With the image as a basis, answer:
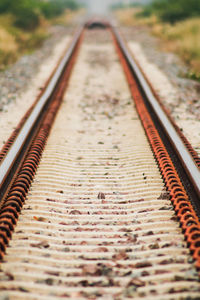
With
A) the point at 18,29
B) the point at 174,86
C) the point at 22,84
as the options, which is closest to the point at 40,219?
the point at 22,84

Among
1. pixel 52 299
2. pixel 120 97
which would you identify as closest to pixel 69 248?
pixel 52 299

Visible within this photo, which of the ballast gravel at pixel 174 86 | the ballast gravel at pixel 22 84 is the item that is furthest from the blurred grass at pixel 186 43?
the ballast gravel at pixel 22 84

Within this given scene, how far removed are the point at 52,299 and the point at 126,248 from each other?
871 mm

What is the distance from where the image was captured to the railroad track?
7.63ft

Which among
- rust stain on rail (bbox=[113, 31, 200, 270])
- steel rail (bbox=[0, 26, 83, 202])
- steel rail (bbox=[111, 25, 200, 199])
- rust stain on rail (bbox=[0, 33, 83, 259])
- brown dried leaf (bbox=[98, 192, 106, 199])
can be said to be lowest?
brown dried leaf (bbox=[98, 192, 106, 199])

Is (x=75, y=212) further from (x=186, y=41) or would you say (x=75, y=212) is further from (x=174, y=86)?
(x=186, y=41)

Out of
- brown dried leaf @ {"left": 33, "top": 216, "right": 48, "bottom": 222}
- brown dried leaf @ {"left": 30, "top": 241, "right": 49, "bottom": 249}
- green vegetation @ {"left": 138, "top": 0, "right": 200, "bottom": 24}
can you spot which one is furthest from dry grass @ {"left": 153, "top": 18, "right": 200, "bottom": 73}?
brown dried leaf @ {"left": 30, "top": 241, "right": 49, "bottom": 249}

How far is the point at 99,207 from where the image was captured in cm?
331

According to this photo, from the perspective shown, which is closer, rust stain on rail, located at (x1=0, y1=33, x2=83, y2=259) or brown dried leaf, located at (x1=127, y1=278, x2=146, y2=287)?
brown dried leaf, located at (x1=127, y1=278, x2=146, y2=287)

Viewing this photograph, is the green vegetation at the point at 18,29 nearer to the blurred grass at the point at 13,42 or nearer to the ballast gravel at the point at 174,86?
the blurred grass at the point at 13,42

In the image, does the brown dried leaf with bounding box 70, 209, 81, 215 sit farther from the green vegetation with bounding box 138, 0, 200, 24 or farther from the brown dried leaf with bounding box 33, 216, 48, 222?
the green vegetation with bounding box 138, 0, 200, 24

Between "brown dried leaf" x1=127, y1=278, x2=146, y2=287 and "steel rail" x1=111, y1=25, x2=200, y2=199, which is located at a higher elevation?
"steel rail" x1=111, y1=25, x2=200, y2=199

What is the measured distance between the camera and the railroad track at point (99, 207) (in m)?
2.33

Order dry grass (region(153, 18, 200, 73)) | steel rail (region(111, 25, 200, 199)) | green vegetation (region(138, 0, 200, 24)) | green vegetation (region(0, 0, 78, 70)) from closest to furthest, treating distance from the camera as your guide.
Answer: steel rail (region(111, 25, 200, 199))
dry grass (region(153, 18, 200, 73))
green vegetation (region(0, 0, 78, 70))
green vegetation (region(138, 0, 200, 24))
